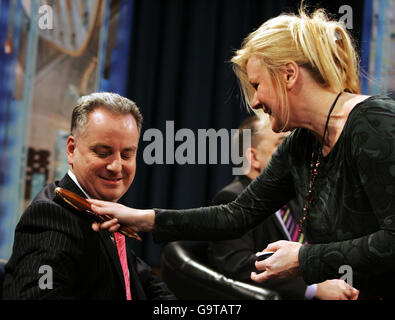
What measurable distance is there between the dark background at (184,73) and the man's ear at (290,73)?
2.29 metres

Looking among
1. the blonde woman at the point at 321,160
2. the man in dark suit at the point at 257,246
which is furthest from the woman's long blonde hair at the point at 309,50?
the man in dark suit at the point at 257,246

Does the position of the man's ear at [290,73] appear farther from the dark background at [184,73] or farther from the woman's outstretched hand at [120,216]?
the dark background at [184,73]

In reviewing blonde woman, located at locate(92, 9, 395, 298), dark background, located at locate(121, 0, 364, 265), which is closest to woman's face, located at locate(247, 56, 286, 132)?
blonde woman, located at locate(92, 9, 395, 298)

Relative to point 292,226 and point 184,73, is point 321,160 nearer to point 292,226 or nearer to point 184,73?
point 292,226

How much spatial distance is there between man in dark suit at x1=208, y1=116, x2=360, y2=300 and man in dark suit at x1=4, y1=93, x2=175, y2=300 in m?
0.58

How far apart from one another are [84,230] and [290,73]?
2.15 feet

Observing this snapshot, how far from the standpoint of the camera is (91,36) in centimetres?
300

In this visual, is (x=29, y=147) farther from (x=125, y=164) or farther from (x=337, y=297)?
(x=337, y=297)

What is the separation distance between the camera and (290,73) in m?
1.14

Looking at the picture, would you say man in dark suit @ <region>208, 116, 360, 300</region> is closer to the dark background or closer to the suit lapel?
the suit lapel

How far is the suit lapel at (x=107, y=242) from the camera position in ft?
4.03

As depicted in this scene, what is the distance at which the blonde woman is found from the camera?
3.14 feet

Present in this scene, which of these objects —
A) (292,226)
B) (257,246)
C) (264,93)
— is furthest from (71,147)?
(292,226)

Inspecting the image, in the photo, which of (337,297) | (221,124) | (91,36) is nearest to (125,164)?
(337,297)
